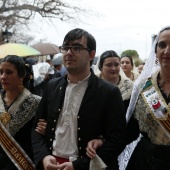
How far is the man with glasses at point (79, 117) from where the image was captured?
7.14ft

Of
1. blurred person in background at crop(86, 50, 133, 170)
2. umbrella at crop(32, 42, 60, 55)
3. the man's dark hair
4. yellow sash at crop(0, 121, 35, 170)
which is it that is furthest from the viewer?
umbrella at crop(32, 42, 60, 55)

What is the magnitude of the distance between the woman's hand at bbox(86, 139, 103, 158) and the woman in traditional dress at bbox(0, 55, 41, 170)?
2.69ft

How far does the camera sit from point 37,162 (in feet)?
7.57

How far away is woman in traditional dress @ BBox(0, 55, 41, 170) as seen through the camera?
2.74 m

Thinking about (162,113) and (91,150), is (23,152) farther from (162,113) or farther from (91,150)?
(162,113)

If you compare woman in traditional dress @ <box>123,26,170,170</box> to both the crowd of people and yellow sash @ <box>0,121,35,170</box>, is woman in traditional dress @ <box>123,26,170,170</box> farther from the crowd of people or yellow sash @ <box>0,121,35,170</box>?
yellow sash @ <box>0,121,35,170</box>

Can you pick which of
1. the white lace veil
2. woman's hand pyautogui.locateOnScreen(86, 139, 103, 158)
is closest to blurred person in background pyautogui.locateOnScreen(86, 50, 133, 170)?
the white lace veil

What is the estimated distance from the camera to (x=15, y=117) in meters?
2.75

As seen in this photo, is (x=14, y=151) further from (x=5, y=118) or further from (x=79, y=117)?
(x=79, y=117)

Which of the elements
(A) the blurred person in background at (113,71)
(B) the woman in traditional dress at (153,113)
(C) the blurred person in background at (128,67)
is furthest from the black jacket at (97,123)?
(C) the blurred person in background at (128,67)

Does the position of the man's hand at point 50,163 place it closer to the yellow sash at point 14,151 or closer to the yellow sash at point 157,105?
the yellow sash at point 14,151

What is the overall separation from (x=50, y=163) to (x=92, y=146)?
0.33 metres

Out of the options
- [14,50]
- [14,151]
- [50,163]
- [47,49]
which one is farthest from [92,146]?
[47,49]

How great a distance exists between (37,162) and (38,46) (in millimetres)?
8927
